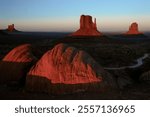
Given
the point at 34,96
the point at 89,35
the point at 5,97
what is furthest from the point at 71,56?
the point at 89,35

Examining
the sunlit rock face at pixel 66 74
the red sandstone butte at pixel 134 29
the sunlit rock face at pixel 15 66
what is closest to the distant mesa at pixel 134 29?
the red sandstone butte at pixel 134 29

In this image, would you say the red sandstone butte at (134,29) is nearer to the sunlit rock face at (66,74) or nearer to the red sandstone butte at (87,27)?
the red sandstone butte at (87,27)

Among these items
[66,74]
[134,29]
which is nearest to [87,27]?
[134,29]

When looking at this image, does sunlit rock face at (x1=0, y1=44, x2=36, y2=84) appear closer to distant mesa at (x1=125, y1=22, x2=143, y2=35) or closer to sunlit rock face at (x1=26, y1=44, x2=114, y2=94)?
sunlit rock face at (x1=26, y1=44, x2=114, y2=94)

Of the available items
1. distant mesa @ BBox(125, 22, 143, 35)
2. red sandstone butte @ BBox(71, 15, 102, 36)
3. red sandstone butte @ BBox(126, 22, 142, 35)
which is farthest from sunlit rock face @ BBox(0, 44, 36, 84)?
distant mesa @ BBox(125, 22, 143, 35)

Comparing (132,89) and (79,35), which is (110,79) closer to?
(132,89)

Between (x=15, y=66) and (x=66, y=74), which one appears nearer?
(x=66, y=74)

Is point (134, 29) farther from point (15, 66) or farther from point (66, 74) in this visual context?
point (66, 74)
